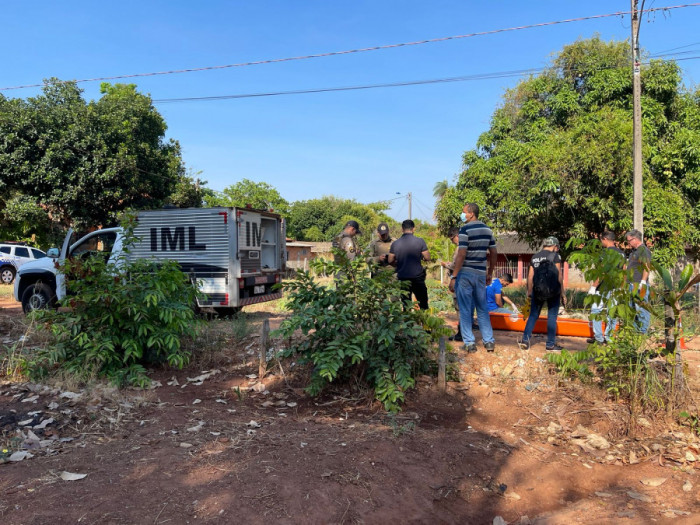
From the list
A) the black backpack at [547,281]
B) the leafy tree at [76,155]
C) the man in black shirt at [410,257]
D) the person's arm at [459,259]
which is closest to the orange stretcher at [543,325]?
the black backpack at [547,281]

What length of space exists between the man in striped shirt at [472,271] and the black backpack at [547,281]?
0.67 metres

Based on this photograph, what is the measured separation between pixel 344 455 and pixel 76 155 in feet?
61.0

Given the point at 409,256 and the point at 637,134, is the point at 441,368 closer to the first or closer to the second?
the point at 409,256

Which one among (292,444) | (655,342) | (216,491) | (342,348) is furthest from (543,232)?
(216,491)

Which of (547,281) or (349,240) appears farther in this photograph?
(349,240)

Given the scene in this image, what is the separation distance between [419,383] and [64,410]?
11.3 feet

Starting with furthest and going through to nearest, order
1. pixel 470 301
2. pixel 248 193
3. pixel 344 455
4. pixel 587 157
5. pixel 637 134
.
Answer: pixel 248 193 → pixel 587 157 → pixel 637 134 → pixel 470 301 → pixel 344 455

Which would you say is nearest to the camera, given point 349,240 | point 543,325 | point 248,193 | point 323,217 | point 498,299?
point 349,240

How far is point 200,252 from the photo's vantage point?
10109mm

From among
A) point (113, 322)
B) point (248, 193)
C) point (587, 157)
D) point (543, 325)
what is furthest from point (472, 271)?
point (248, 193)

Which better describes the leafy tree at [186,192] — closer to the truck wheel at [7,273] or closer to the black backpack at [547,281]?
the truck wheel at [7,273]

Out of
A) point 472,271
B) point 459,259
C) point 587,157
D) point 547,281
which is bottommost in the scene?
point 547,281

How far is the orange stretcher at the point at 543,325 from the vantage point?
7535 millimetres

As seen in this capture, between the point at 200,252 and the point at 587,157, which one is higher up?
the point at 587,157
